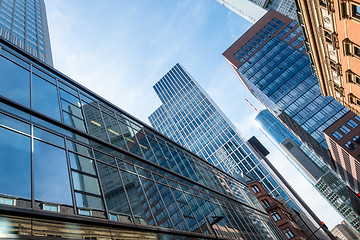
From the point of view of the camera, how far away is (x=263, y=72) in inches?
3487

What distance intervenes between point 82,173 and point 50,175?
1.95 meters

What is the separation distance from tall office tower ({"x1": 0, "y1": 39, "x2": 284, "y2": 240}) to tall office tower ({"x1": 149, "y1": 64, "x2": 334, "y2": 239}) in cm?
10279

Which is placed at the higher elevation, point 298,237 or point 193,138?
point 193,138

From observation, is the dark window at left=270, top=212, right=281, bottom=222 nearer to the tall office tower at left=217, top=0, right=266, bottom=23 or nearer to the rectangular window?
the rectangular window

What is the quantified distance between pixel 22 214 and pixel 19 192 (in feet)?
2.78

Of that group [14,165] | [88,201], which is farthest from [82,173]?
[14,165]

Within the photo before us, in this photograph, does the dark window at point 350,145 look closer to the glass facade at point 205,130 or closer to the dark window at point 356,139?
the dark window at point 356,139

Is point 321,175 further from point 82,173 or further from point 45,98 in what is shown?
point 45,98

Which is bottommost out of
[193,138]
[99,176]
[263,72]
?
[99,176]

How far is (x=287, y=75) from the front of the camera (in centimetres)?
8156

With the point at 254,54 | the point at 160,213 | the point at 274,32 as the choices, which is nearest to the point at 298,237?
the point at 160,213

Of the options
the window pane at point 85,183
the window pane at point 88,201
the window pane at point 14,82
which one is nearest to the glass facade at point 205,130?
the window pane at point 85,183

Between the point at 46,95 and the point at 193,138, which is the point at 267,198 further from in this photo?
the point at 193,138

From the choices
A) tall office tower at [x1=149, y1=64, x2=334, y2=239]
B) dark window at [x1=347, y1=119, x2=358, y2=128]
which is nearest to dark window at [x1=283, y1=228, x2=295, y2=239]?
dark window at [x1=347, y1=119, x2=358, y2=128]
